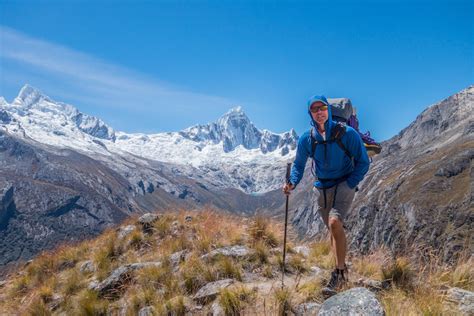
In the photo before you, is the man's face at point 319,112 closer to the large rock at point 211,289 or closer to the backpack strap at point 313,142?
the backpack strap at point 313,142

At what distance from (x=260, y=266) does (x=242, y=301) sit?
110 inches

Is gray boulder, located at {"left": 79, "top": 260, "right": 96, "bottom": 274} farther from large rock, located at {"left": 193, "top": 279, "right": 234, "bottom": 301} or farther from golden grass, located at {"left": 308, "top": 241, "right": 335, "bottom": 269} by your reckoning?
golden grass, located at {"left": 308, "top": 241, "right": 335, "bottom": 269}

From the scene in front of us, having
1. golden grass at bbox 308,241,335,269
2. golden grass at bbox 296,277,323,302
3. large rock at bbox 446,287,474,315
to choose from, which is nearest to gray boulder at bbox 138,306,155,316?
golden grass at bbox 296,277,323,302

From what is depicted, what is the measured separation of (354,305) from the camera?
5.75 m

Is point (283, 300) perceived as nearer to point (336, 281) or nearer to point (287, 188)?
point (336, 281)

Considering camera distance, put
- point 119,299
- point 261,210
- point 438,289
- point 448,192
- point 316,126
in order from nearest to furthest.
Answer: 1. point 438,289
2. point 316,126
3. point 119,299
4. point 261,210
5. point 448,192

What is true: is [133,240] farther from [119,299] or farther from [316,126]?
[316,126]

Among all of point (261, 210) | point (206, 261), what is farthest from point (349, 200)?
point (261, 210)

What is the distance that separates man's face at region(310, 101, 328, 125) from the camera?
27.2ft

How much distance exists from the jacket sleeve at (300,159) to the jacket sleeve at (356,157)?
41.4 inches

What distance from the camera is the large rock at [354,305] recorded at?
18.4 ft

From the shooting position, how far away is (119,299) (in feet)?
33.9

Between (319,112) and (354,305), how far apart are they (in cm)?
397

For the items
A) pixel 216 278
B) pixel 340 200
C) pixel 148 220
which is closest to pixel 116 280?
pixel 216 278
